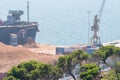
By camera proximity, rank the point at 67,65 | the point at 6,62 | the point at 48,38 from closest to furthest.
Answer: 1. the point at 67,65
2. the point at 6,62
3. the point at 48,38

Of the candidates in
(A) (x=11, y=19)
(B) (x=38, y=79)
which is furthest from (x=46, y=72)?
(A) (x=11, y=19)

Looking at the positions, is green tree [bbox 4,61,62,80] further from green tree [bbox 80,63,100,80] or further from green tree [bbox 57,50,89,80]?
green tree [bbox 80,63,100,80]

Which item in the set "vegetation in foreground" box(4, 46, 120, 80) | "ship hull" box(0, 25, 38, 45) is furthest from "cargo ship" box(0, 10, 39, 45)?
"vegetation in foreground" box(4, 46, 120, 80)

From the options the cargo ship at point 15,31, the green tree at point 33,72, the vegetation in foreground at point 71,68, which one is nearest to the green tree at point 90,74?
the vegetation in foreground at point 71,68

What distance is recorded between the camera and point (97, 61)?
35.4m

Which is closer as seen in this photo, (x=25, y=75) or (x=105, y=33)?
(x=25, y=75)

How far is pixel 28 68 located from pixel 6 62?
27287 mm

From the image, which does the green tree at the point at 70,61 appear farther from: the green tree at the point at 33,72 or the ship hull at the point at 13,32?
the ship hull at the point at 13,32

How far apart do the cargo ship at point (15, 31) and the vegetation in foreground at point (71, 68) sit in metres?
53.9

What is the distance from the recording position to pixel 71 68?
3369 cm

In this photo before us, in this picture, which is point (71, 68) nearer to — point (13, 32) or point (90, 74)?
point (90, 74)

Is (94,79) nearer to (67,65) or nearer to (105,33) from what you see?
(67,65)

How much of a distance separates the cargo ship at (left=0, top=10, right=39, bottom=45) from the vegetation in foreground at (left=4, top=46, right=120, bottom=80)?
53889 mm

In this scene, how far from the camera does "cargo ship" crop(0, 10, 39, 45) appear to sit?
89.7 m
